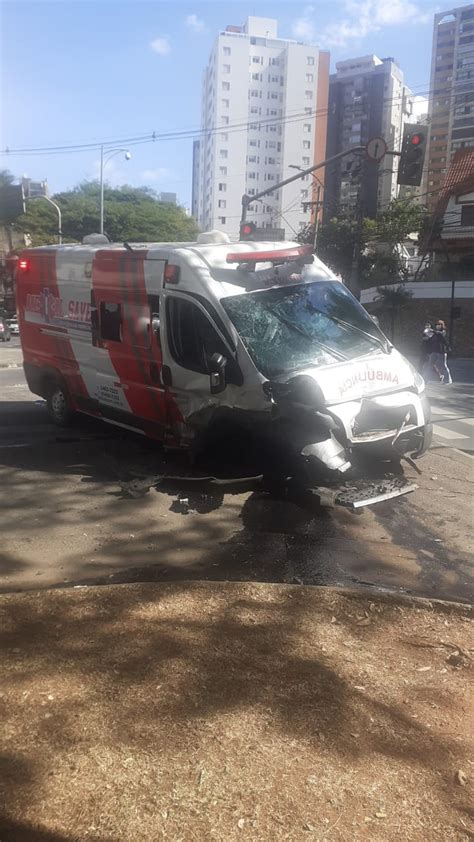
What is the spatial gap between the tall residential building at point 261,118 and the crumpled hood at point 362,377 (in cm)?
10586

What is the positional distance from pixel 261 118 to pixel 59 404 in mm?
114161

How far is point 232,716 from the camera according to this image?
3.04 m

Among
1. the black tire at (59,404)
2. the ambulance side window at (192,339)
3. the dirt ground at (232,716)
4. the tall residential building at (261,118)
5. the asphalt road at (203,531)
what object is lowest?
the asphalt road at (203,531)

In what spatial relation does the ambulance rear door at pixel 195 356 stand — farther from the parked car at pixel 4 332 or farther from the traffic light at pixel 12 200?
the parked car at pixel 4 332

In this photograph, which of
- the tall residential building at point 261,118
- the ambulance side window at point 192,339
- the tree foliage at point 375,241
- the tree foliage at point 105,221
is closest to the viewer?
the ambulance side window at point 192,339

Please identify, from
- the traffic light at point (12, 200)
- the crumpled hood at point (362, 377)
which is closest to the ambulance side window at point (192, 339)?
the crumpled hood at point (362, 377)

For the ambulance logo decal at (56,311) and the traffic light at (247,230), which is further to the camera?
the traffic light at (247,230)

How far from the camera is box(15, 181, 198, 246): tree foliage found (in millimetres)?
62125

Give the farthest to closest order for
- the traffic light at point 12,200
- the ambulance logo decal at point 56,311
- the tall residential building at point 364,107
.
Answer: the tall residential building at point 364,107, the traffic light at point 12,200, the ambulance logo decal at point 56,311

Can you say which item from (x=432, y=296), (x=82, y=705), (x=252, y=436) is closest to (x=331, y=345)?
(x=252, y=436)

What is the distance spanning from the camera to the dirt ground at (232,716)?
2459mm

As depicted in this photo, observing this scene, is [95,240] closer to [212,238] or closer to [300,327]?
[212,238]

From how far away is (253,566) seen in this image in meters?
5.25

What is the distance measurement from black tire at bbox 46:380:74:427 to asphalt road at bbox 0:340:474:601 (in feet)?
4.54
